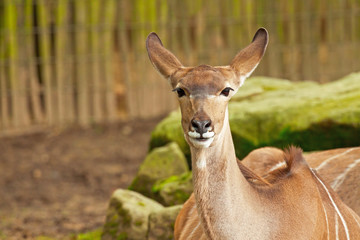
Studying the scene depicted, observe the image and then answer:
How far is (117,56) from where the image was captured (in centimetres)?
799

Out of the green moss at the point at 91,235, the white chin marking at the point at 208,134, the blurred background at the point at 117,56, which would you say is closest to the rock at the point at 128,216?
the green moss at the point at 91,235

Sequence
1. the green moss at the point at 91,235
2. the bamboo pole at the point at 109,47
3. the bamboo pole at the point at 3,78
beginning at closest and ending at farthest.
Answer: the green moss at the point at 91,235 → the bamboo pole at the point at 3,78 → the bamboo pole at the point at 109,47

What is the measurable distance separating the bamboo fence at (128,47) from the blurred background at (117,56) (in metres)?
0.01

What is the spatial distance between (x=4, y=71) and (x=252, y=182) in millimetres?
5355

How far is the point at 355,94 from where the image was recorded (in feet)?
15.7

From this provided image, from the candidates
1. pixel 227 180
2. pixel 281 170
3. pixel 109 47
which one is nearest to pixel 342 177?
pixel 281 170

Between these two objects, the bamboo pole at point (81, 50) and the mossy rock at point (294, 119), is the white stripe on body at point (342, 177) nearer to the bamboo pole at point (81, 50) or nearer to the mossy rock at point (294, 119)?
the mossy rock at point (294, 119)

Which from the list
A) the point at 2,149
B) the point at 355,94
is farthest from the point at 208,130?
the point at 2,149

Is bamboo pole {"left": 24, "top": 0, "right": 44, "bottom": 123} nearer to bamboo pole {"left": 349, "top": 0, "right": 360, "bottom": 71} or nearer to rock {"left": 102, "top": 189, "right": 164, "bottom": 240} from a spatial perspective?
rock {"left": 102, "top": 189, "right": 164, "bottom": 240}

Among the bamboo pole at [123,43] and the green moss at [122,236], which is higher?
the bamboo pole at [123,43]

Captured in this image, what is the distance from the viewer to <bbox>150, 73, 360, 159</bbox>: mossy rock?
4.56 m

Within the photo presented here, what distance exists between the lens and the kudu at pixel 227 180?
2604 millimetres

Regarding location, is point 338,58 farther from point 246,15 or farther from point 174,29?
point 174,29

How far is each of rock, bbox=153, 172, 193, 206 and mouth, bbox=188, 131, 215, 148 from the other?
1.99 metres
